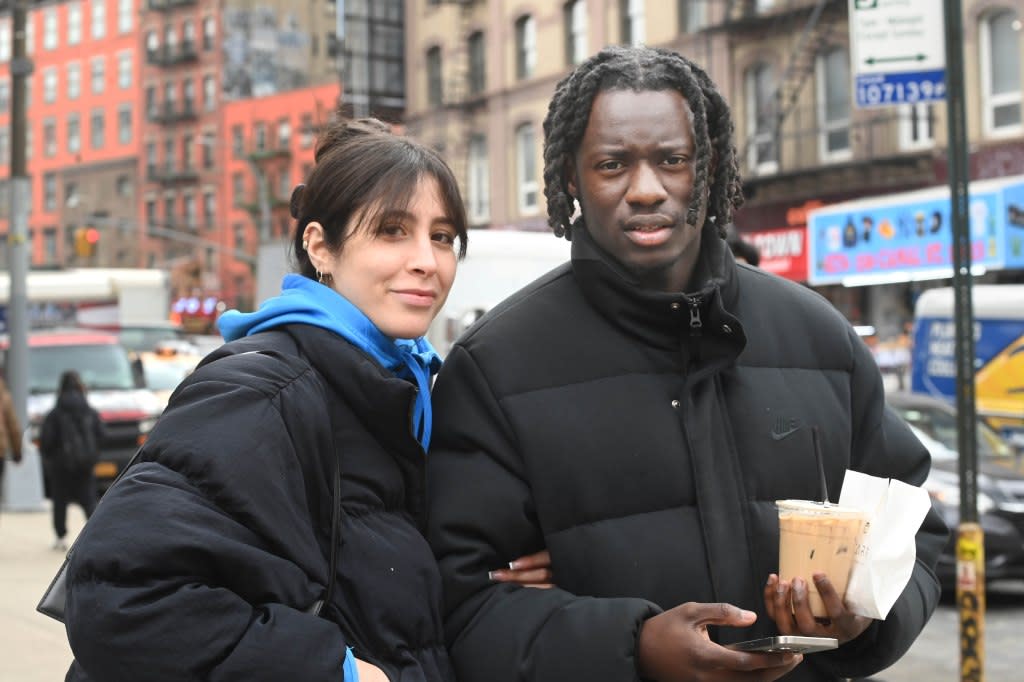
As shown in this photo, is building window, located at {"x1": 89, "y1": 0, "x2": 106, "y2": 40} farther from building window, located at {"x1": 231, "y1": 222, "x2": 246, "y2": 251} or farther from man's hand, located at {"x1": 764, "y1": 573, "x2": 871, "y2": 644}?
man's hand, located at {"x1": 764, "y1": 573, "x2": 871, "y2": 644}

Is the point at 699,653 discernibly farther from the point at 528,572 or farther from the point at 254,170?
the point at 254,170

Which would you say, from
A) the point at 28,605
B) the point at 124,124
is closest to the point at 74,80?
the point at 124,124

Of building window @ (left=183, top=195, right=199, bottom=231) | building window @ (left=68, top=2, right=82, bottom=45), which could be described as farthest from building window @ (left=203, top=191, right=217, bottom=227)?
building window @ (left=68, top=2, right=82, bottom=45)

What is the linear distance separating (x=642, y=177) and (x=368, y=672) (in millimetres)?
1055

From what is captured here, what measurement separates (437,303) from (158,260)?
76.4m

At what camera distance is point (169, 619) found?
2.20 m

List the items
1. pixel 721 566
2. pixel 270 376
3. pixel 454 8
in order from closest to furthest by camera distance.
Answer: pixel 270 376 < pixel 721 566 < pixel 454 8

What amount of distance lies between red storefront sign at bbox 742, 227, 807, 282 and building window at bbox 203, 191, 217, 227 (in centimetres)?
4963

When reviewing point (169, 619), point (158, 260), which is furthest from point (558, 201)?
point (158, 260)

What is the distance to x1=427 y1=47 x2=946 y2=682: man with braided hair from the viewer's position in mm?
2689

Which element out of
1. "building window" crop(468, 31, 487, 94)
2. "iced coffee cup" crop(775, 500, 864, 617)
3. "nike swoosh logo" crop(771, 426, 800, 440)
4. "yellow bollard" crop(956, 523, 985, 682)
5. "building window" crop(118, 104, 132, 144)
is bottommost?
→ "yellow bollard" crop(956, 523, 985, 682)

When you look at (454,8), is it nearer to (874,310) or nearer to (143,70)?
(874,310)

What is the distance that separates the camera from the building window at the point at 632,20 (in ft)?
107

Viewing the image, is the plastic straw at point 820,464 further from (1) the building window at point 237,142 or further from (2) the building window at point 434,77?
(1) the building window at point 237,142
